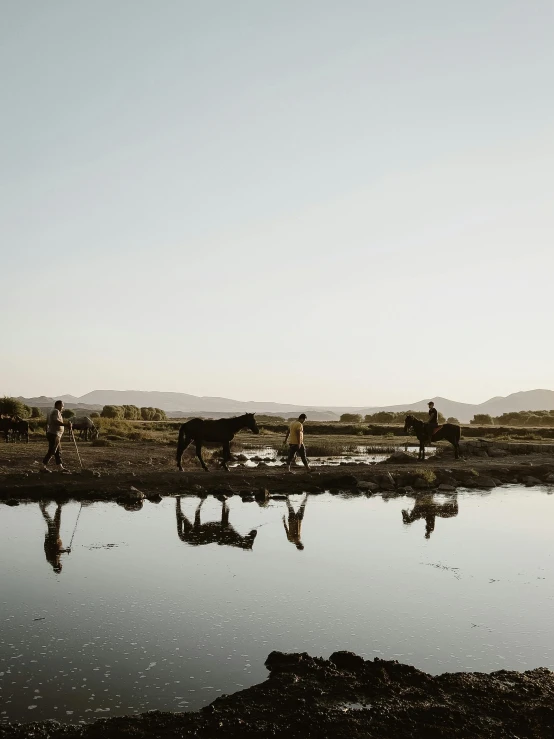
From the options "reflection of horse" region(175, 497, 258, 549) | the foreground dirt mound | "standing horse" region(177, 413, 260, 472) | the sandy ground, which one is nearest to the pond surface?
"reflection of horse" region(175, 497, 258, 549)

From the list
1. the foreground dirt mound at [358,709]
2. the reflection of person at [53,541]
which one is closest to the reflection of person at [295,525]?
the reflection of person at [53,541]

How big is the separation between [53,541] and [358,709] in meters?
8.22

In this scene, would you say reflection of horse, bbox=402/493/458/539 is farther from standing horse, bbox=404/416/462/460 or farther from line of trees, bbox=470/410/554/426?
line of trees, bbox=470/410/554/426

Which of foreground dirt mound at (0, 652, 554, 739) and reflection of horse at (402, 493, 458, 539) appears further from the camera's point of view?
reflection of horse at (402, 493, 458, 539)

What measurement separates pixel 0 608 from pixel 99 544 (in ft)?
12.4

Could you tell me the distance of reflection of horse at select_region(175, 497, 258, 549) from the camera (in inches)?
506

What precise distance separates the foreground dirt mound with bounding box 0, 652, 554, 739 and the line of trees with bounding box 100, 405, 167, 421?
70.9m

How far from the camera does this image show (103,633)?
7.81 meters

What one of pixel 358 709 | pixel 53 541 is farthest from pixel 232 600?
pixel 53 541

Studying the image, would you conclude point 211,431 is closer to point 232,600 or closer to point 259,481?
point 259,481

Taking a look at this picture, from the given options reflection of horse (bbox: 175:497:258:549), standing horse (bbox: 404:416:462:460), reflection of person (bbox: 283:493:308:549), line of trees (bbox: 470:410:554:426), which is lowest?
reflection of person (bbox: 283:493:308:549)

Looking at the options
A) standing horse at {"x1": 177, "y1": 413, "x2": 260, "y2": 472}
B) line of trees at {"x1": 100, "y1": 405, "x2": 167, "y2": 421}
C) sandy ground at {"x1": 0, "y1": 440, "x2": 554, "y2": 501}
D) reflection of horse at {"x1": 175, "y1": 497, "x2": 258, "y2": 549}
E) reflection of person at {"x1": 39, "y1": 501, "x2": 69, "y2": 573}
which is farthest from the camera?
line of trees at {"x1": 100, "y1": 405, "x2": 167, "y2": 421}

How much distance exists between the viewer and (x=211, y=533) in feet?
44.7

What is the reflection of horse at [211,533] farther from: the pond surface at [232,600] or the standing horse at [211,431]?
the standing horse at [211,431]
